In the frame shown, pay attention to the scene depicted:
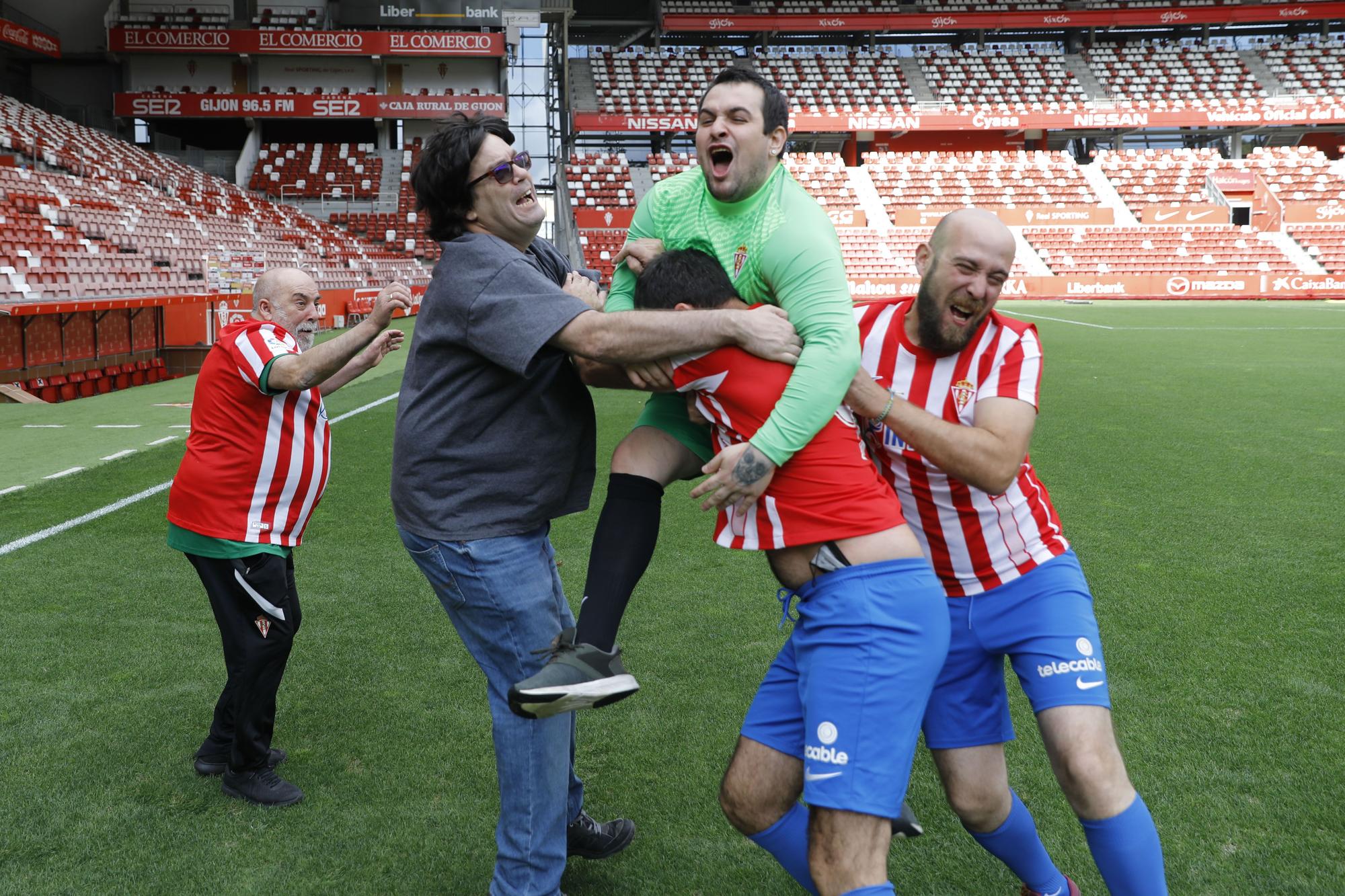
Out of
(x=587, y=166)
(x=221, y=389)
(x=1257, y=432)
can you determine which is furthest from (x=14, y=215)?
(x=587, y=166)

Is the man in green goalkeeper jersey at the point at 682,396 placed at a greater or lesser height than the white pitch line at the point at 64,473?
greater

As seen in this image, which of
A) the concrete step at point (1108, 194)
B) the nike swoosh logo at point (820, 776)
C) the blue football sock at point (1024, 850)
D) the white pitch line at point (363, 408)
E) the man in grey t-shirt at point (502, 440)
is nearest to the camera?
the nike swoosh logo at point (820, 776)

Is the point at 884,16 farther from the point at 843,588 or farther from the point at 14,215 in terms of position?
the point at 843,588

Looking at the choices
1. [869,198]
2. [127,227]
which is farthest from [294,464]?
[869,198]

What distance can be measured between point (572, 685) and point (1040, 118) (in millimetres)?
48877

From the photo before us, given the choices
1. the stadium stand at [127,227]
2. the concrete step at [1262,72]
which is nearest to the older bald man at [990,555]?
the stadium stand at [127,227]

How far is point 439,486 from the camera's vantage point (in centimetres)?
265

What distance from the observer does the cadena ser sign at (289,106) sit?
39.7 m

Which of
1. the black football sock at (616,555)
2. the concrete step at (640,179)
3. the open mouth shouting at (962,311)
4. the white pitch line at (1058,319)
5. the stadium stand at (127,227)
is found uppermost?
the concrete step at (640,179)

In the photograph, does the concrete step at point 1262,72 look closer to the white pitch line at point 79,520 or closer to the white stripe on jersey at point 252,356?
the white pitch line at point 79,520

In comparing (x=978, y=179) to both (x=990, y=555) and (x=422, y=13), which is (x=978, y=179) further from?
(x=990, y=555)

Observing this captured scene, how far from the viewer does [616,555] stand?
2.52 metres

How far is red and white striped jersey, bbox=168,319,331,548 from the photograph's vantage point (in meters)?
3.65

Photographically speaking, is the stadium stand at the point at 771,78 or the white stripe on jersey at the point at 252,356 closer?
the white stripe on jersey at the point at 252,356
